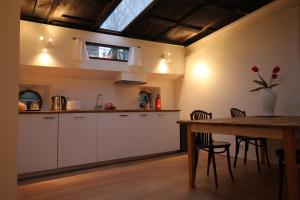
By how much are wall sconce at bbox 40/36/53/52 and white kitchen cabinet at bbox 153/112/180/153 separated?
6.92 ft

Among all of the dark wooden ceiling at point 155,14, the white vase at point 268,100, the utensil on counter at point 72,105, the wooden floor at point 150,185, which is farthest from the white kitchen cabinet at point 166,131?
the white vase at point 268,100

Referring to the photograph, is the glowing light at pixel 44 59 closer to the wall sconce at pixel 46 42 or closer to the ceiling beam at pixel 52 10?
the wall sconce at pixel 46 42

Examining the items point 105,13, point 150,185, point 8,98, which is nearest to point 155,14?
point 105,13

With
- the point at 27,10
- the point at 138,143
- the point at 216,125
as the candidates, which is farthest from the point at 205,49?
the point at 27,10

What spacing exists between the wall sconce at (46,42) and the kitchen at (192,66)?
48mm

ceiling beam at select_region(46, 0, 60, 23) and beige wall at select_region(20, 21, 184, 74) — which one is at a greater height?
ceiling beam at select_region(46, 0, 60, 23)

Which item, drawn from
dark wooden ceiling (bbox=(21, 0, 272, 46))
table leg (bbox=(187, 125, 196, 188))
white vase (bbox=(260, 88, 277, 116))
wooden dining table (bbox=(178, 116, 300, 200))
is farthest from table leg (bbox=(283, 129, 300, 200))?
dark wooden ceiling (bbox=(21, 0, 272, 46))

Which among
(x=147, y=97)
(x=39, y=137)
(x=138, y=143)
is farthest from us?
(x=147, y=97)

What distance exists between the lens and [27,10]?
10.0ft

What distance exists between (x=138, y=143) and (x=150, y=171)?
2.75ft

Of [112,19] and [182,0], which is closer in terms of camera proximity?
[182,0]

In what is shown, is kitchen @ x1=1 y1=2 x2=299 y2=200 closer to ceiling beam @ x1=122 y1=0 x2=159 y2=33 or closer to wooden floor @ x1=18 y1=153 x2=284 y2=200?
ceiling beam @ x1=122 y1=0 x2=159 y2=33

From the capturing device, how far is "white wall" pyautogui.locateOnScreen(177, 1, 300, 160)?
10.4 ft

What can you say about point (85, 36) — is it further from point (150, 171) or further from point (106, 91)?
point (150, 171)
